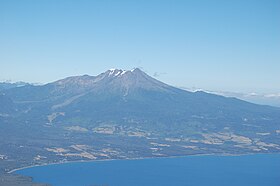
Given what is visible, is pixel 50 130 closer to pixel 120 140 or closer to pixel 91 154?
pixel 120 140

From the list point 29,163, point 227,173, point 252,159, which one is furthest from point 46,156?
point 252,159

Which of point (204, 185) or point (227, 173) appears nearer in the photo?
point (204, 185)

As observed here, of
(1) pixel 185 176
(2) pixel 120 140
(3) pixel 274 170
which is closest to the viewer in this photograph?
(1) pixel 185 176

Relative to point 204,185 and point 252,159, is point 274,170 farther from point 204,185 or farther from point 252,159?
point 204,185

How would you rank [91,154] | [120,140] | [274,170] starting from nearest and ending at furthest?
[274,170], [91,154], [120,140]

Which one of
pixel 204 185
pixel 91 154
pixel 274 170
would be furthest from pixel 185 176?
pixel 91 154

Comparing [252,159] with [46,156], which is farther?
[252,159]
